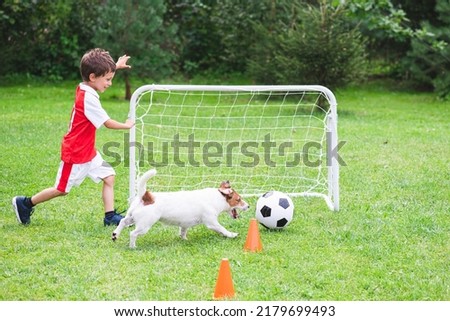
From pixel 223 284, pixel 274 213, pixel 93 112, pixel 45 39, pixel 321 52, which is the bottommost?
pixel 45 39

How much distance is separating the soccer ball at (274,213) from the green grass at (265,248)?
85 mm

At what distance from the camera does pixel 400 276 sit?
193 inches

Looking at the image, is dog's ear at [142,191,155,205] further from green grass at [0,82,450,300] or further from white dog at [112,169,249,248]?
green grass at [0,82,450,300]

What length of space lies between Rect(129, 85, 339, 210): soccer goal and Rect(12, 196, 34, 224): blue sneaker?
2.91ft

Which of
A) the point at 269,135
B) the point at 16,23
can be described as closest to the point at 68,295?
the point at 269,135

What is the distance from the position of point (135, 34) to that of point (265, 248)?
9685 millimetres

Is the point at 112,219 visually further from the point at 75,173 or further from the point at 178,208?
the point at 178,208

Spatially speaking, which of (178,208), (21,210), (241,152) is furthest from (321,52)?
(178,208)

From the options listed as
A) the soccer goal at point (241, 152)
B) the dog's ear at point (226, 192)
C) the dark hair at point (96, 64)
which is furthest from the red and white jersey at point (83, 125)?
the dog's ear at point (226, 192)

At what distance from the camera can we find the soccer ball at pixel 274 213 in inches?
237

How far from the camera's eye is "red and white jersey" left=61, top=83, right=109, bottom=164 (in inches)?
233

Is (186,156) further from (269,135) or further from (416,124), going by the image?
(416,124)

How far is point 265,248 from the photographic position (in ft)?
18.3

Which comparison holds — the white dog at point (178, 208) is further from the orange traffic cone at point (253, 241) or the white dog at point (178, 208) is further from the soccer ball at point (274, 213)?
the orange traffic cone at point (253, 241)
